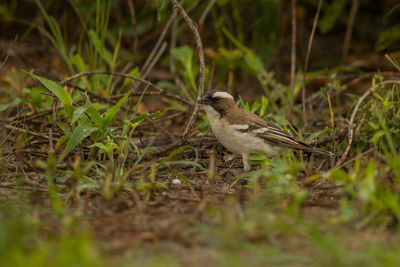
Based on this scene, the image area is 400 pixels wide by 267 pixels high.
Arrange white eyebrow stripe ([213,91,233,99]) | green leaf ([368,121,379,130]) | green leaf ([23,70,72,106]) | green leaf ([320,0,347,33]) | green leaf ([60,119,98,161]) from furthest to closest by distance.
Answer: green leaf ([320,0,347,33]) < white eyebrow stripe ([213,91,233,99]) < green leaf ([368,121,379,130]) < green leaf ([23,70,72,106]) < green leaf ([60,119,98,161])

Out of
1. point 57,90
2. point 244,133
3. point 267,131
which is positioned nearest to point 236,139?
point 244,133

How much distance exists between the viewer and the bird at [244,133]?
5.21 metres

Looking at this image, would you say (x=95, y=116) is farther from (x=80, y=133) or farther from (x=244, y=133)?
(x=244, y=133)

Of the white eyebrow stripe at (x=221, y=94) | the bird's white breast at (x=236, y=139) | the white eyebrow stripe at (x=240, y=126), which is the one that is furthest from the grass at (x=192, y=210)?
the white eyebrow stripe at (x=221, y=94)

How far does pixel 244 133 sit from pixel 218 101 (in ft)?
1.59

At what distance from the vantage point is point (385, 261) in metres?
2.85

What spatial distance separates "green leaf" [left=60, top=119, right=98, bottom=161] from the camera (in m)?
4.49

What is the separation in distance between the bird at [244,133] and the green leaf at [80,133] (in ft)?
3.75

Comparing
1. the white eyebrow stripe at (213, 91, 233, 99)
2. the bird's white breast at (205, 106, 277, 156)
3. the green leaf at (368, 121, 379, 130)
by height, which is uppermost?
the white eyebrow stripe at (213, 91, 233, 99)

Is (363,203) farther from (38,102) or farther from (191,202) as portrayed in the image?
(38,102)

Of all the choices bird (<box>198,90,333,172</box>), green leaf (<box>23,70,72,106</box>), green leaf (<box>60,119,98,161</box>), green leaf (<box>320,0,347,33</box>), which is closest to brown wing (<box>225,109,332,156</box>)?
bird (<box>198,90,333,172</box>)

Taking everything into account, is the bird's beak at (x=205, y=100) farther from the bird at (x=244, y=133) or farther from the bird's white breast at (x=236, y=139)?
the bird's white breast at (x=236, y=139)

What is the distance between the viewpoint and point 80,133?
15.1 feet

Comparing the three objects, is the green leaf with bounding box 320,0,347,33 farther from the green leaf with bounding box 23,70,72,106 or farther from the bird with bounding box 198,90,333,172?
the green leaf with bounding box 23,70,72,106
